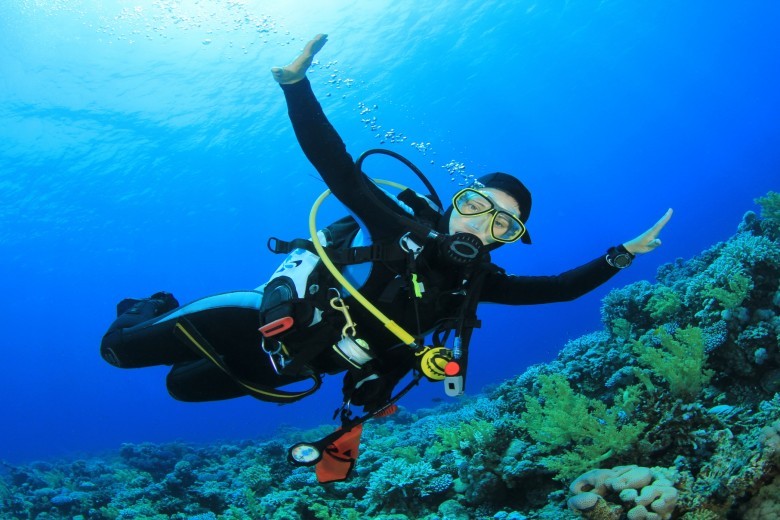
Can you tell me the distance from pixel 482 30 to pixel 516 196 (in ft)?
122

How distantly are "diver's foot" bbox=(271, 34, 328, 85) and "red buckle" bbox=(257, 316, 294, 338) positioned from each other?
1.71 m

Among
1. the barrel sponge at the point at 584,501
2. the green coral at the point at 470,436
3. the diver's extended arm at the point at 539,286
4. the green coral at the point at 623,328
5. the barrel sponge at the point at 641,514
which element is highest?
the green coral at the point at 623,328

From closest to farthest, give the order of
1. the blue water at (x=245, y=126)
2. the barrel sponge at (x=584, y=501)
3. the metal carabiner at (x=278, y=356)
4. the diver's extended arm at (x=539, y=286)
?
the barrel sponge at (x=584, y=501), the metal carabiner at (x=278, y=356), the diver's extended arm at (x=539, y=286), the blue water at (x=245, y=126)

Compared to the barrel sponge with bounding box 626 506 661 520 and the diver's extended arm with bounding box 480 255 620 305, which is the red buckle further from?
the barrel sponge with bounding box 626 506 661 520

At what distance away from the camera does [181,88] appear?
100 ft

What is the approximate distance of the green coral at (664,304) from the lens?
7.29m

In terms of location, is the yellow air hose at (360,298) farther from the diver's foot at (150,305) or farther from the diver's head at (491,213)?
the diver's foot at (150,305)

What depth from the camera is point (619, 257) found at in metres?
4.24

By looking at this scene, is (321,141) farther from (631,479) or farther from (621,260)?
(631,479)

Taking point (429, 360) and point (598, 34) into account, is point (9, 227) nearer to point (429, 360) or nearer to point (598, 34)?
point (429, 360)

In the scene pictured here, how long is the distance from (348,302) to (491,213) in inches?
56.5

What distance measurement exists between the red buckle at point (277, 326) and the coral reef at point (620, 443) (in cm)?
269

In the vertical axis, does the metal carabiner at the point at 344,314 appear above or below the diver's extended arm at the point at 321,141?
below

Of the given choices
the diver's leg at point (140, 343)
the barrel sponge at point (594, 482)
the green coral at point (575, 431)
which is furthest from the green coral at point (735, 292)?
the diver's leg at point (140, 343)
